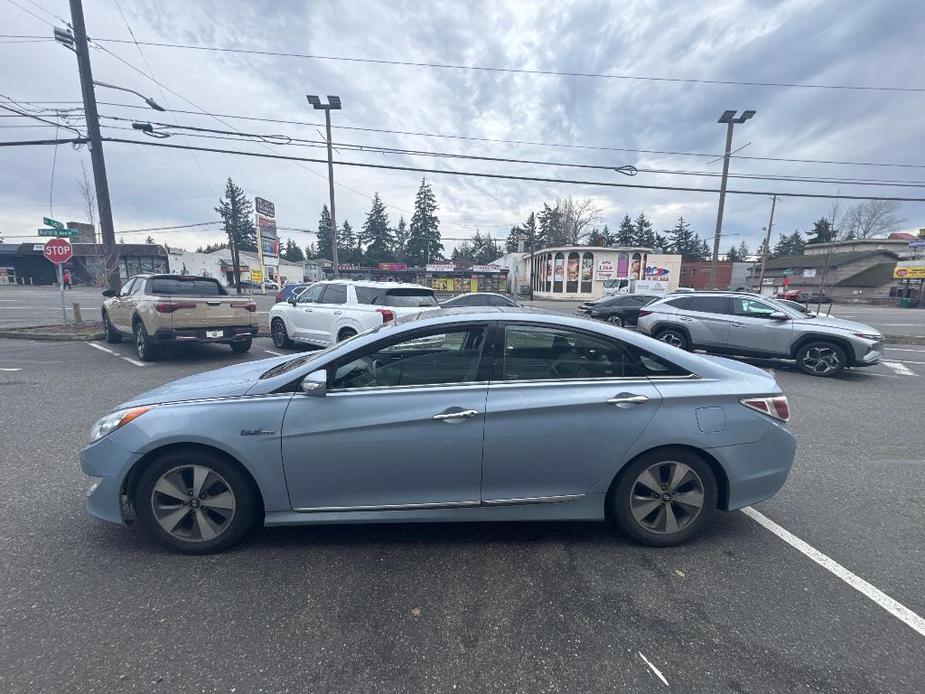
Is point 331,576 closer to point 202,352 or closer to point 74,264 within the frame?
point 202,352

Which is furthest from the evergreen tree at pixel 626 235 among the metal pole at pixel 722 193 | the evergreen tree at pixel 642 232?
the metal pole at pixel 722 193

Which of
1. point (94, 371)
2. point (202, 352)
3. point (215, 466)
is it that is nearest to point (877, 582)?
point (215, 466)

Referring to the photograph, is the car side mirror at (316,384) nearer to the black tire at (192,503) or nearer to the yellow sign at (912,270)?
the black tire at (192,503)

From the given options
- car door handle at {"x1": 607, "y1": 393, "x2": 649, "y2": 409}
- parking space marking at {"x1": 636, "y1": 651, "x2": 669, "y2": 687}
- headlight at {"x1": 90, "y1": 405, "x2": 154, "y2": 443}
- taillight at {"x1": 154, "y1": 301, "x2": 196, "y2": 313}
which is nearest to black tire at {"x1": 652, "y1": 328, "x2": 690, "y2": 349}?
car door handle at {"x1": 607, "y1": 393, "x2": 649, "y2": 409}

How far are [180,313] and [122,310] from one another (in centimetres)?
233

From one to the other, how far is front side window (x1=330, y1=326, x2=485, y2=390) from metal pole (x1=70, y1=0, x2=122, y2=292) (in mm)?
11969

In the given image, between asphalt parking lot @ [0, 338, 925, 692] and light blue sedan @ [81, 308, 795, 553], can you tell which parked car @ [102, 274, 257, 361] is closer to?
asphalt parking lot @ [0, 338, 925, 692]

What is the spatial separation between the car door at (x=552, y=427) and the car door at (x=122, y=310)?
9429mm

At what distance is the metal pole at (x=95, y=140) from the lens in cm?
1109

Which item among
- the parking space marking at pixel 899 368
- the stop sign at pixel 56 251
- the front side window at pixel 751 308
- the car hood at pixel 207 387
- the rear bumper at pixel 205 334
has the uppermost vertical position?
the stop sign at pixel 56 251

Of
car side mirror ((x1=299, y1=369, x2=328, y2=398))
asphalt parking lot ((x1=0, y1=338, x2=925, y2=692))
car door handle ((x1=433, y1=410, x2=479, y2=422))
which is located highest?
car side mirror ((x1=299, y1=369, x2=328, y2=398))

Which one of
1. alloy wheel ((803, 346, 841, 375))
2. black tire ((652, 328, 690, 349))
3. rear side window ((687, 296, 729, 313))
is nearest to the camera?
alloy wheel ((803, 346, 841, 375))

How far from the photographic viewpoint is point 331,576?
2.43m

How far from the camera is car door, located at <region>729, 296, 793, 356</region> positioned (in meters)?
8.44
